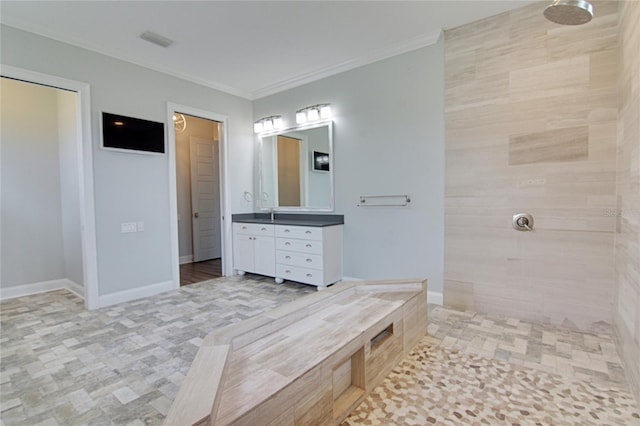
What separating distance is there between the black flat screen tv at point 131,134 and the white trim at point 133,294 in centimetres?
161

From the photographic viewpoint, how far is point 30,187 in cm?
388

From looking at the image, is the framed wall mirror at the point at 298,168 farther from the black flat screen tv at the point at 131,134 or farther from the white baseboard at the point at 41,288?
the white baseboard at the point at 41,288

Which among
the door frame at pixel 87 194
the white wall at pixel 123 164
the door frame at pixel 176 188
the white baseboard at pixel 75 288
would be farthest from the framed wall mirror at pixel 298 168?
the white baseboard at pixel 75 288

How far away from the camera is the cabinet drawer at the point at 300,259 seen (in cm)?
366

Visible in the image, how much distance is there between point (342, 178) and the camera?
384 centimetres

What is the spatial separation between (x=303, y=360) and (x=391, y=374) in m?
0.81

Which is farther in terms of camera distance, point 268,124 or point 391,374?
point 268,124

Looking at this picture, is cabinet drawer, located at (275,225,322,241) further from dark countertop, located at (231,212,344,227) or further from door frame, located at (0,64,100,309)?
door frame, located at (0,64,100,309)

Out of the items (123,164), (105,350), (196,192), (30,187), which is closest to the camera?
(105,350)

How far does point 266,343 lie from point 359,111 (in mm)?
2914

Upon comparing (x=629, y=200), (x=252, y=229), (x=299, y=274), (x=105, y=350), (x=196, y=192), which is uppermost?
(x=196, y=192)

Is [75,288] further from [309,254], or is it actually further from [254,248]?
[309,254]

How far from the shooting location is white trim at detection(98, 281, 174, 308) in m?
3.28

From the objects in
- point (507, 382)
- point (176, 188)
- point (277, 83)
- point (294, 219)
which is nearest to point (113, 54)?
point (176, 188)
